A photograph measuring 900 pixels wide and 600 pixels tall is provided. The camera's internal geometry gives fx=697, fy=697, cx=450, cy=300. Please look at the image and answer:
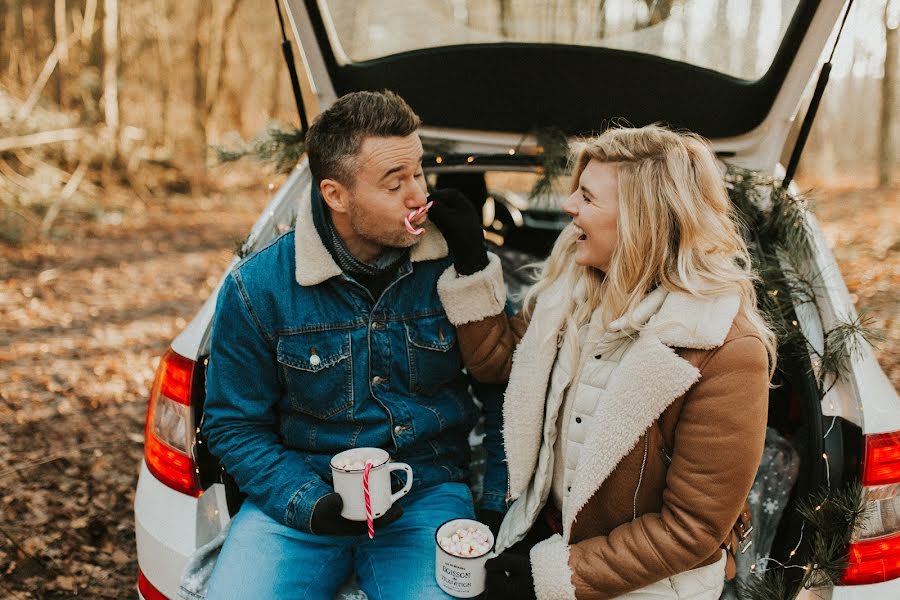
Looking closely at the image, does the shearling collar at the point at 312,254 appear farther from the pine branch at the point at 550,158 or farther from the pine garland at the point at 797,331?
the pine garland at the point at 797,331

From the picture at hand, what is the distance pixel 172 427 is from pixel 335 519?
1.96 ft

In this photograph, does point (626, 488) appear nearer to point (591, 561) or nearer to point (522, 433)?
point (591, 561)

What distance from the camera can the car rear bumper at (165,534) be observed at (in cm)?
199

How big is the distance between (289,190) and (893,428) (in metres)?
2.06

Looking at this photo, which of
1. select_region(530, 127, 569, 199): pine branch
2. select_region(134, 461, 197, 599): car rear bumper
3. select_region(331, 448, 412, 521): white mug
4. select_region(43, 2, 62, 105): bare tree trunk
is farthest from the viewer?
select_region(43, 2, 62, 105): bare tree trunk

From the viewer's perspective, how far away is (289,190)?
2.61 meters

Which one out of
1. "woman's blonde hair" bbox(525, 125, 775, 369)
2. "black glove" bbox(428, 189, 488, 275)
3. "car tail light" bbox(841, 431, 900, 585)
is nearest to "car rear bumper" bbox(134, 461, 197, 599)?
"black glove" bbox(428, 189, 488, 275)

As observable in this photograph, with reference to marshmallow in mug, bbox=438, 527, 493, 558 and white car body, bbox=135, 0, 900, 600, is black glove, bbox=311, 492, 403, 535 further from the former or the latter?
white car body, bbox=135, 0, 900, 600

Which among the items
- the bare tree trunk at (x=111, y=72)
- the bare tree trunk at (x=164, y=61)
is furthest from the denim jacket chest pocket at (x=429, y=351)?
the bare tree trunk at (x=164, y=61)

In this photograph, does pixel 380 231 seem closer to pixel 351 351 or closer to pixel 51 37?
pixel 351 351

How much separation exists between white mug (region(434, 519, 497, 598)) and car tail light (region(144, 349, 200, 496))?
30.9 inches

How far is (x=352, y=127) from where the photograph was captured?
2.17 metres

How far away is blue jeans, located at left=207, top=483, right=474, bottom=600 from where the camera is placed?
192 centimetres

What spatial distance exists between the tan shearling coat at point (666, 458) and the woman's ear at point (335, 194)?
1014 millimetres
